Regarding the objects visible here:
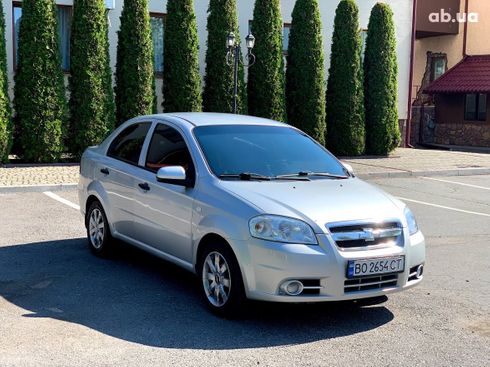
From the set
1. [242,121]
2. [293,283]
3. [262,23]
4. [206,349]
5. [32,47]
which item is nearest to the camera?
[206,349]

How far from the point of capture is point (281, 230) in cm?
502

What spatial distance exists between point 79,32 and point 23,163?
3424 millimetres

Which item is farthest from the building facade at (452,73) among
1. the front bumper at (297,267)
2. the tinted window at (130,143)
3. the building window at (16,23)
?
the front bumper at (297,267)

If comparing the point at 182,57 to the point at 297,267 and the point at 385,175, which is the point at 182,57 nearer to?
the point at 385,175

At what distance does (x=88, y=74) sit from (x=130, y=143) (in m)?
9.79

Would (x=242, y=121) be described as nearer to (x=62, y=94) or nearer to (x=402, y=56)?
(x=62, y=94)

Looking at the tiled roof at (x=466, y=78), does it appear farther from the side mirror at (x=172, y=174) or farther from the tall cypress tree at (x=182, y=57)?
the side mirror at (x=172, y=174)

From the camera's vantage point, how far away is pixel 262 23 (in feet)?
61.9

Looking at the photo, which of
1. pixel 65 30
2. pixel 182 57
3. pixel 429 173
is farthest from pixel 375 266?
pixel 65 30

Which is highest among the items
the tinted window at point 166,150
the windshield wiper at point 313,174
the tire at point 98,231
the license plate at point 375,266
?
the tinted window at point 166,150

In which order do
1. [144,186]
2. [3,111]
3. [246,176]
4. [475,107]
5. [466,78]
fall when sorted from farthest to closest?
[475,107]
[466,78]
[3,111]
[144,186]
[246,176]

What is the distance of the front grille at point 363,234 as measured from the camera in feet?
16.4

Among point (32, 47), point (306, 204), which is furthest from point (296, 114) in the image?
point (306, 204)

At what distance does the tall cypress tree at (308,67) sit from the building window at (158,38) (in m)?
3.77
